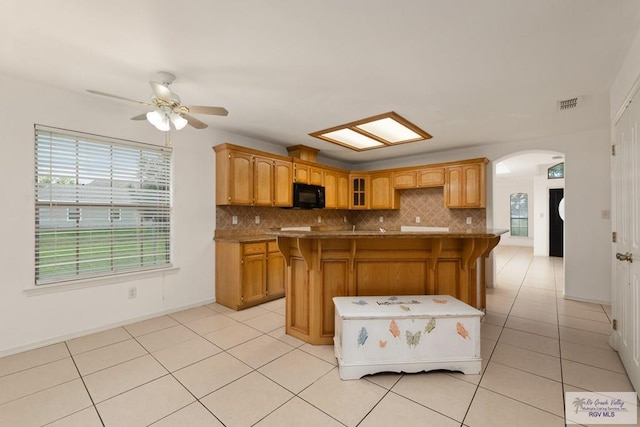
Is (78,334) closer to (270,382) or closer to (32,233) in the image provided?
(32,233)

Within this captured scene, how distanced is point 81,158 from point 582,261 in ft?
21.6

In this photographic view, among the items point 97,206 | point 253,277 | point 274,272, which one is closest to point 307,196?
point 274,272

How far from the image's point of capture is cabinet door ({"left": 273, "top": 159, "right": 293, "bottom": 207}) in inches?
178

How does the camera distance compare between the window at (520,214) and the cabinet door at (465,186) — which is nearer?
the cabinet door at (465,186)

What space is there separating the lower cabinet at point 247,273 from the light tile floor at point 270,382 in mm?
688

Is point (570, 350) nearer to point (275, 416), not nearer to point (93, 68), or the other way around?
point (275, 416)

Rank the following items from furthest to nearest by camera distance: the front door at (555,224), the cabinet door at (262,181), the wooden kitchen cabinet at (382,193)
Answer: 1. the front door at (555,224)
2. the wooden kitchen cabinet at (382,193)
3. the cabinet door at (262,181)

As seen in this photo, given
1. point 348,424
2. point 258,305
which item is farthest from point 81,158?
point 348,424

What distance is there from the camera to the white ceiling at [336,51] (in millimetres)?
1751

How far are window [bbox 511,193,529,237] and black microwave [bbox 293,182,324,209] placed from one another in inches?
348

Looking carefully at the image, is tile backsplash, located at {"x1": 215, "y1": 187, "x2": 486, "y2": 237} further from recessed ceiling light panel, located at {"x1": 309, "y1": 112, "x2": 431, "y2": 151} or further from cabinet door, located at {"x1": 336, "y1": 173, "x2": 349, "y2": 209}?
recessed ceiling light panel, located at {"x1": 309, "y1": 112, "x2": 431, "y2": 151}

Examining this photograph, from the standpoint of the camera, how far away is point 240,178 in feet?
13.2

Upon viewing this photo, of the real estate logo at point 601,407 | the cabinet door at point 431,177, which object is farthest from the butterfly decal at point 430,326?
the cabinet door at point 431,177

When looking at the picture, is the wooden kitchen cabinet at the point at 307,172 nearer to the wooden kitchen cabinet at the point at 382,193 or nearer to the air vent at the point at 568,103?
the wooden kitchen cabinet at the point at 382,193
